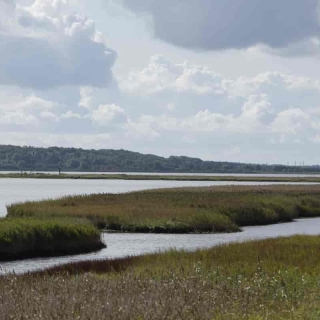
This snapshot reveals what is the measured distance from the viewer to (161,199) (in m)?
62.2

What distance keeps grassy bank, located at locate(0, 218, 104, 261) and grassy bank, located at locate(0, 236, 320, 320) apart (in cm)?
822

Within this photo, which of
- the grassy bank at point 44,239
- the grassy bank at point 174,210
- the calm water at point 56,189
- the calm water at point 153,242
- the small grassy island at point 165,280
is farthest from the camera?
the calm water at point 56,189

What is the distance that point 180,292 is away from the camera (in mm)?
16234

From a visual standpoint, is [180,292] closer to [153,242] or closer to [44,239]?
[44,239]

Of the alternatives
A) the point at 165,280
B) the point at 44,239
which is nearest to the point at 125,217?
the point at 44,239

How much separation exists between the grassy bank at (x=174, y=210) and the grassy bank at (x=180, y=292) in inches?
842

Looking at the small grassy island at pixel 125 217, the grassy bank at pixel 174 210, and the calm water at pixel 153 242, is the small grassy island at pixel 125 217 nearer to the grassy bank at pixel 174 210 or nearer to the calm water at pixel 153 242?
the grassy bank at pixel 174 210

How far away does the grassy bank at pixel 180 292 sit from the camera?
13.8m

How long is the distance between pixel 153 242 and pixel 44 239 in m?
7.10

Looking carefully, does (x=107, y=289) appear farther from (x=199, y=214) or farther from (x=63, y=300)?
(x=199, y=214)

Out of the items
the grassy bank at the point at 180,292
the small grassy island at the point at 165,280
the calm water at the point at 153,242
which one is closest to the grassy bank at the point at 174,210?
the small grassy island at the point at 165,280

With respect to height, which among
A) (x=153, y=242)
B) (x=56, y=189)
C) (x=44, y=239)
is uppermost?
(x=44, y=239)

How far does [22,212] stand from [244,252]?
25.2 meters

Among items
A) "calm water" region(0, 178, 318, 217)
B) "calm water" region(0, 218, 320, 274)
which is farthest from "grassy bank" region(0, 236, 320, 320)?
"calm water" region(0, 178, 318, 217)
